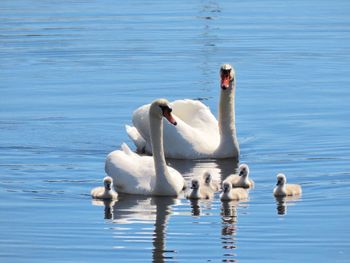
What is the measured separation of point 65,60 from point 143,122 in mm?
10291

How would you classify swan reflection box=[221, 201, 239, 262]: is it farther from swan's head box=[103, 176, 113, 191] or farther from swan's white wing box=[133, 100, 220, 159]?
swan's white wing box=[133, 100, 220, 159]

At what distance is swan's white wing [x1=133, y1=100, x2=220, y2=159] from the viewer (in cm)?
2023

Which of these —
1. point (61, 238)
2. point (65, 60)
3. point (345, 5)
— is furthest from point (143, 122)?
point (345, 5)

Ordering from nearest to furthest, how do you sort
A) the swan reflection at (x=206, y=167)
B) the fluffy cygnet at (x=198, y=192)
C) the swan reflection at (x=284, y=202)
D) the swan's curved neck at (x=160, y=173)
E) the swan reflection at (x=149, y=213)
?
the swan reflection at (x=149, y=213) < the swan reflection at (x=284, y=202) < the fluffy cygnet at (x=198, y=192) < the swan's curved neck at (x=160, y=173) < the swan reflection at (x=206, y=167)

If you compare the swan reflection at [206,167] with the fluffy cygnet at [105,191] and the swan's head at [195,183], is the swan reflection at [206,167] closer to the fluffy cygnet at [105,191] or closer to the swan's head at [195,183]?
the swan's head at [195,183]

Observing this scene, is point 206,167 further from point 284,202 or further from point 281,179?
point 284,202

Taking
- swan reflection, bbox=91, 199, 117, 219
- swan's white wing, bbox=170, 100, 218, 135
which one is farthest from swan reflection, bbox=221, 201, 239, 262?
swan's white wing, bbox=170, 100, 218, 135

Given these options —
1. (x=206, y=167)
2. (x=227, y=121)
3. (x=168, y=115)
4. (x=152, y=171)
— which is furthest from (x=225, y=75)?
(x=152, y=171)

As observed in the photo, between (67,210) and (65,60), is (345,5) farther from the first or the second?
(67,210)

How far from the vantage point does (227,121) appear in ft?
67.8

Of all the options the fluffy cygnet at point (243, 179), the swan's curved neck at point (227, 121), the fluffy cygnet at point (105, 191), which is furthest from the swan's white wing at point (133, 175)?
the swan's curved neck at point (227, 121)

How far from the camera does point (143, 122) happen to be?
805 inches

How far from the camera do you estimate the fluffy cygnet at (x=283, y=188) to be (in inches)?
661

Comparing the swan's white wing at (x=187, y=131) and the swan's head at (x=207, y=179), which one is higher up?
the swan's white wing at (x=187, y=131)
